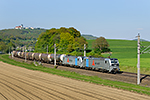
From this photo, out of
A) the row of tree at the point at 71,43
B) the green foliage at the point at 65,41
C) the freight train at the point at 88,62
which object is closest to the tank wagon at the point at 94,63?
the freight train at the point at 88,62

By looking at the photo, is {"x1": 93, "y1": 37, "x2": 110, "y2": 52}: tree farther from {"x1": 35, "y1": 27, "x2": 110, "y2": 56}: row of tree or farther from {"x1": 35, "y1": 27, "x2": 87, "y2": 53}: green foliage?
{"x1": 35, "y1": 27, "x2": 87, "y2": 53}: green foliage

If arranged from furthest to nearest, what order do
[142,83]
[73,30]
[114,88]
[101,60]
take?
1. [73,30]
2. [101,60]
3. [142,83]
4. [114,88]

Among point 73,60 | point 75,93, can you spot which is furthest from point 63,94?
point 73,60

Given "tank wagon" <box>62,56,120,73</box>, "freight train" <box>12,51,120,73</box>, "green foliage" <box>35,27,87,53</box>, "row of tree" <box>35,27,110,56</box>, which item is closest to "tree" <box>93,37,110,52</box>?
"row of tree" <box>35,27,110,56</box>

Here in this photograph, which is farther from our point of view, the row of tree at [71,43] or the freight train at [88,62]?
the row of tree at [71,43]

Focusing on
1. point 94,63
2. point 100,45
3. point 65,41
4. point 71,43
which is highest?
point 65,41

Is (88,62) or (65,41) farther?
(65,41)

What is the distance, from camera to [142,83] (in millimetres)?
34156

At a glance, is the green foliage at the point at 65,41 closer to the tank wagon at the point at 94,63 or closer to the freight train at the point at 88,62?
the freight train at the point at 88,62

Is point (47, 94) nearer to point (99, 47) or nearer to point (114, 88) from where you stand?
point (114, 88)

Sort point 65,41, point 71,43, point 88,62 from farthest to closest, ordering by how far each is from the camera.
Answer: point 71,43
point 65,41
point 88,62

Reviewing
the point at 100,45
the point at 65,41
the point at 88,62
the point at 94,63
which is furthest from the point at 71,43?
the point at 94,63

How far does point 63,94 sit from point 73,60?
32.8 meters

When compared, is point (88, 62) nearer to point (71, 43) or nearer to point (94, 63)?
point (94, 63)
